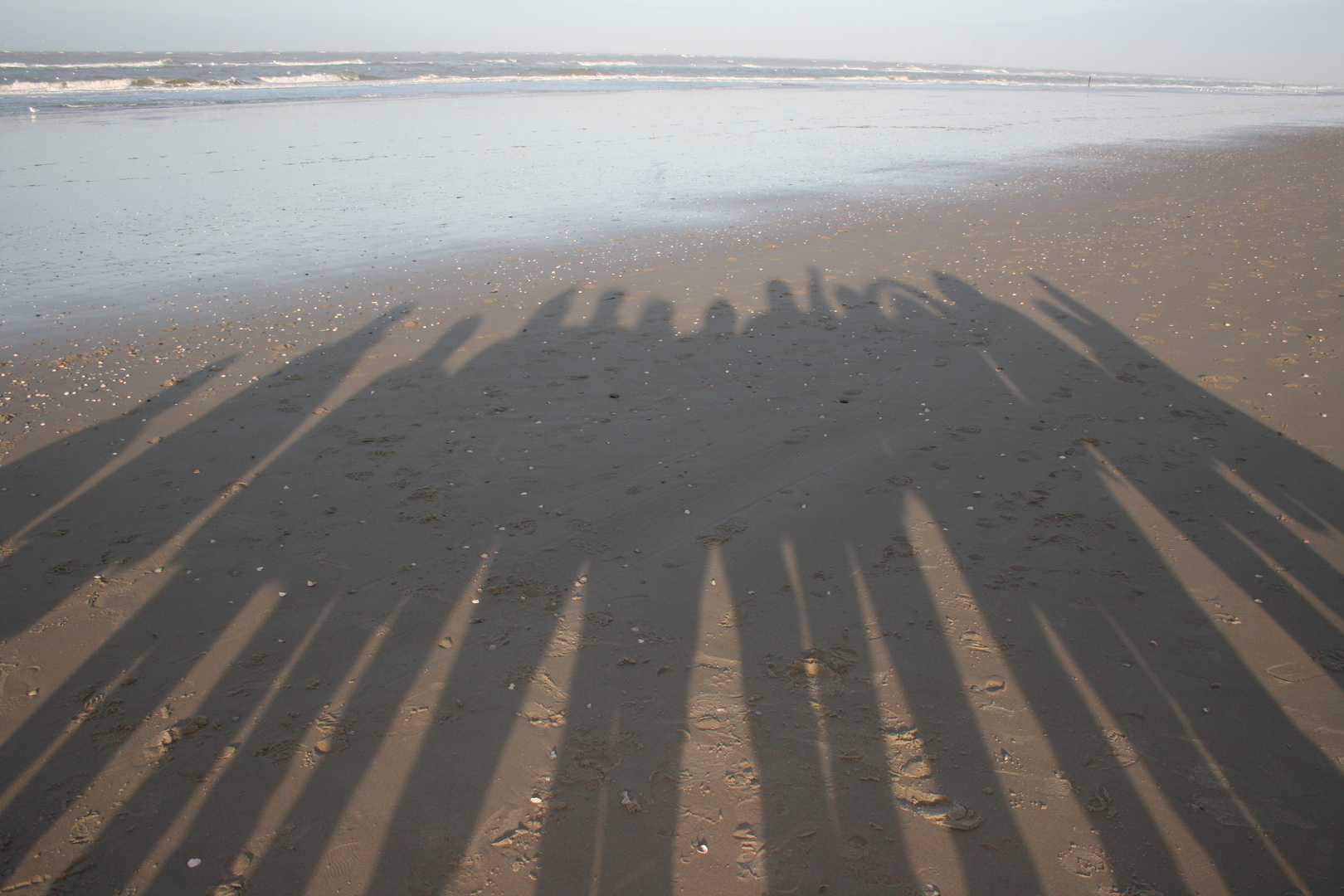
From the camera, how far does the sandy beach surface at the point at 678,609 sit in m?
2.44

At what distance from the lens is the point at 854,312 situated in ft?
24.8

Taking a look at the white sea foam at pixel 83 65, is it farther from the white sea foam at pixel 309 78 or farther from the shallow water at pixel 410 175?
the shallow water at pixel 410 175

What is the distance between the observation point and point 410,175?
14.9 metres

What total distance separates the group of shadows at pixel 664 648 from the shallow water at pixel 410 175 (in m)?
4.91

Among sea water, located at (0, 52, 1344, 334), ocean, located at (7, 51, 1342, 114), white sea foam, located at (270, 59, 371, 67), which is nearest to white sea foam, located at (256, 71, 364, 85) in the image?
ocean, located at (7, 51, 1342, 114)

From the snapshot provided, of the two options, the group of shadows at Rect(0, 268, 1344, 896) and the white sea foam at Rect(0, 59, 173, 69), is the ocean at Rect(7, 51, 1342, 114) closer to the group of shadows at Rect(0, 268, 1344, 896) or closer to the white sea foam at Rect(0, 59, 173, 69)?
the white sea foam at Rect(0, 59, 173, 69)

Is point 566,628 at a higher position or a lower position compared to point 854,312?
lower

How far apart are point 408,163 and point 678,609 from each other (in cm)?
1557

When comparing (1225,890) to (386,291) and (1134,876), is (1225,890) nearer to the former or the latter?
(1134,876)

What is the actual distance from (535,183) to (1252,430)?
12.6 meters

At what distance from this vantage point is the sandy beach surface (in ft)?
8.02

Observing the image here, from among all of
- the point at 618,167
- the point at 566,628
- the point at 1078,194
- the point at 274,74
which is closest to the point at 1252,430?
the point at 566,628

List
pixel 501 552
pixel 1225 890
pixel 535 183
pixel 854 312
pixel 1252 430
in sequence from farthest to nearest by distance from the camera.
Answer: pixel 535 183, pixel 854 312, pixel 1252 430, pixel 501 552, pixel 1225 890

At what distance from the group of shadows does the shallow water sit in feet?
16.1
